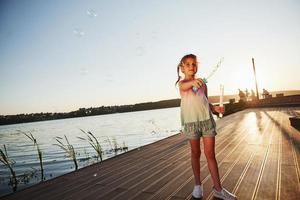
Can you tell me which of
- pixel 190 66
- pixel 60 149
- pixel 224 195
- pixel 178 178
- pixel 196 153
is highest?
pixel 190 66

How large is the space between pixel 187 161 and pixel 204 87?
2.83 m

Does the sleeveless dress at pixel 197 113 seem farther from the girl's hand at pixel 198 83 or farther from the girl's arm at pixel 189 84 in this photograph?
the girl's hand at pixel 198 83

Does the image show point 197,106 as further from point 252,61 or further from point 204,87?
point 252,61

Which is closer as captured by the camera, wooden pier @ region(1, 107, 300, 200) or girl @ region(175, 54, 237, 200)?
girl @ region(175, 54, 237, 200)

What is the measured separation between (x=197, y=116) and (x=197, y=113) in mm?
37

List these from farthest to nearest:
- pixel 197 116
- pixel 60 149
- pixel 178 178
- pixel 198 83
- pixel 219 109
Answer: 1. pixel 60 149
2. pixel 178 178
3. pixel 197 116
4. pixel 219 109
5. pixel 198 83

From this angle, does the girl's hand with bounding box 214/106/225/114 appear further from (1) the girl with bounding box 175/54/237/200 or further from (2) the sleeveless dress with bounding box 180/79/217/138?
(2) the sleeveless dress with bounding box 180/79/217/138

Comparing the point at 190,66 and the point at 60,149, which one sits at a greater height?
the point at 190,66

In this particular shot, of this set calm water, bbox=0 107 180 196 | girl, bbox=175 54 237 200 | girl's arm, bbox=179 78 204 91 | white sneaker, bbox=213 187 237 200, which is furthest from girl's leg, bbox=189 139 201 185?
calm water, bbox=0 107 180 196

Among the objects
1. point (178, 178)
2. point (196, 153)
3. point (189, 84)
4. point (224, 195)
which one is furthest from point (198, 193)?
point (189, 84)

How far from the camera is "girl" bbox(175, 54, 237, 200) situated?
2.74 meters

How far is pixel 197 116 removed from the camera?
2797mm

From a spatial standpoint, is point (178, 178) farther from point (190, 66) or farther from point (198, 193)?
point (190, 66)

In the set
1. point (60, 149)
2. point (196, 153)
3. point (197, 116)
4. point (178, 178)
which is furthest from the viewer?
point (60, 149)
